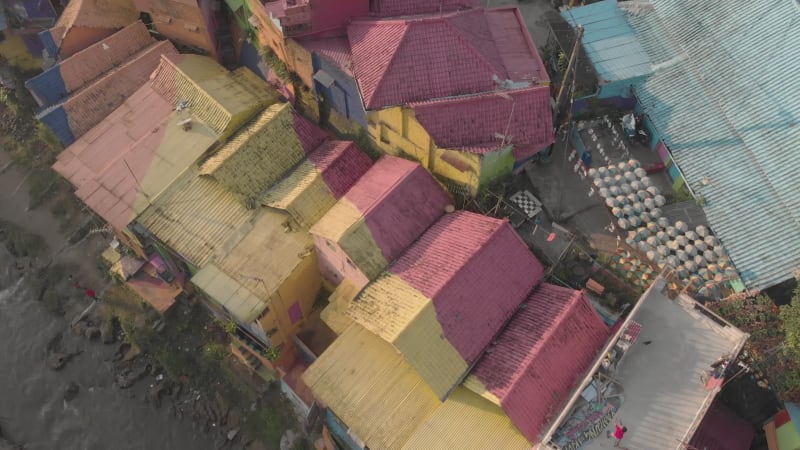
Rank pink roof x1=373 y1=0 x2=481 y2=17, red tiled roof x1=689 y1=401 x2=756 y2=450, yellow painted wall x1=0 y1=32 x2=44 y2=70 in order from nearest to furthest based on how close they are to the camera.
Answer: red tiled roof x1=689 y1=401 x2=756 y2=450 < pink roof x1=373 y1=0 x2=481 y2=17 < yellow painted wall x1=0 y1=32 x2=44 y2=70

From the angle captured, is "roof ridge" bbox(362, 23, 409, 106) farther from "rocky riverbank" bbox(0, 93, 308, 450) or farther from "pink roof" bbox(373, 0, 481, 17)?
"rocky riverbank" bbox(0, 93, 308, 450)

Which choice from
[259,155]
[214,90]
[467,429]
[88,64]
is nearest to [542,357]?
[467,429]

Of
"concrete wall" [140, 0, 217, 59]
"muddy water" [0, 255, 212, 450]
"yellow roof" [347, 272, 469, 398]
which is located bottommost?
"muddy water" [0, 255, 212, 450]

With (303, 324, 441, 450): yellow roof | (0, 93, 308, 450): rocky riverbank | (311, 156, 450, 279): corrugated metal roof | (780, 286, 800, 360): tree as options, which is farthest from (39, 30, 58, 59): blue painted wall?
(780, 286, 800, 360): tree

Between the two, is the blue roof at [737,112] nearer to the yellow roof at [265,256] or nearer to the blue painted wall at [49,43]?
the yellow roof at [265,256]

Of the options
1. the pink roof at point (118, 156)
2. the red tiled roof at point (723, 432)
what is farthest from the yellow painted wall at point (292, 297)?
the red tiled roof at point (723, 432)

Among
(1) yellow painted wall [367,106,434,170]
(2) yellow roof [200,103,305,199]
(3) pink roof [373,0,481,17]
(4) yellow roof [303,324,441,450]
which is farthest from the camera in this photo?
(3) pink roof [373,0,481,17]
